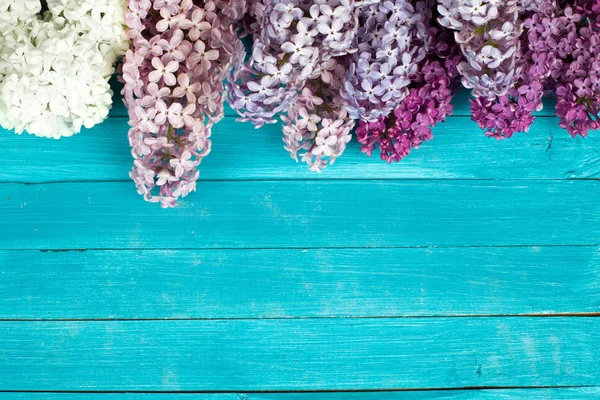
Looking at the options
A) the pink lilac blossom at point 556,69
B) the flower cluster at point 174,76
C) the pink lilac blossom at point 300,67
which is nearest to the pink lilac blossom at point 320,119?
the pink lilac blossom at point 300,67

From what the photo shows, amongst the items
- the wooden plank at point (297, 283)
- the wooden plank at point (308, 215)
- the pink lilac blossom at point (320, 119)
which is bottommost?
the wooden plank at point (297, 283)

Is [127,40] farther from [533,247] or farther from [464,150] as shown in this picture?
[533,247]

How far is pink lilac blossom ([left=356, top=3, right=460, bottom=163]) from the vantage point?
3.47 ft

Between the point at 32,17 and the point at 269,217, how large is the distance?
625 mm

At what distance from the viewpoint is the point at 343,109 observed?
107cm

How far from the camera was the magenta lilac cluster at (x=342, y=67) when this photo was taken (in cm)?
92

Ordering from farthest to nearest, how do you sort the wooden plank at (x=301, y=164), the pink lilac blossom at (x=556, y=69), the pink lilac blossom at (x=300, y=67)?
the wooden plank at (x=301, y=164) → the pink lilac blossom at (x=556, y=69) → the pink lilac blossom at (x=300, y=67)

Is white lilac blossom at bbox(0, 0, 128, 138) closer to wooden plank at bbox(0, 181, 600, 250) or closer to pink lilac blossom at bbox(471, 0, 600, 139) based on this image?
wooden plank at bbox(0, 181, 600, 250)

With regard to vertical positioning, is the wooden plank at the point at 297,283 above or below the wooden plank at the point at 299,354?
above

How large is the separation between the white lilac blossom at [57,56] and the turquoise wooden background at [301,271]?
252 millimetres

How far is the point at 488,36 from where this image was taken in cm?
93

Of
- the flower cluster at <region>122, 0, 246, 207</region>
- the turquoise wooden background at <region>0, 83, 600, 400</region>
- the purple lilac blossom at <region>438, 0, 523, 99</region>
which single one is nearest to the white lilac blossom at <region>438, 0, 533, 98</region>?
the purple lilac blossom at <region>438, 0, 523, 99</region>

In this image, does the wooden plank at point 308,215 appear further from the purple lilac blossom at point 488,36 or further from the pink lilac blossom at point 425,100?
the purple lilac blossom at point 488,36

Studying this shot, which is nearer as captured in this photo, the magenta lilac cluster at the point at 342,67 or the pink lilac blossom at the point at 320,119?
the magenta lilac cluster at the point at 342,67
